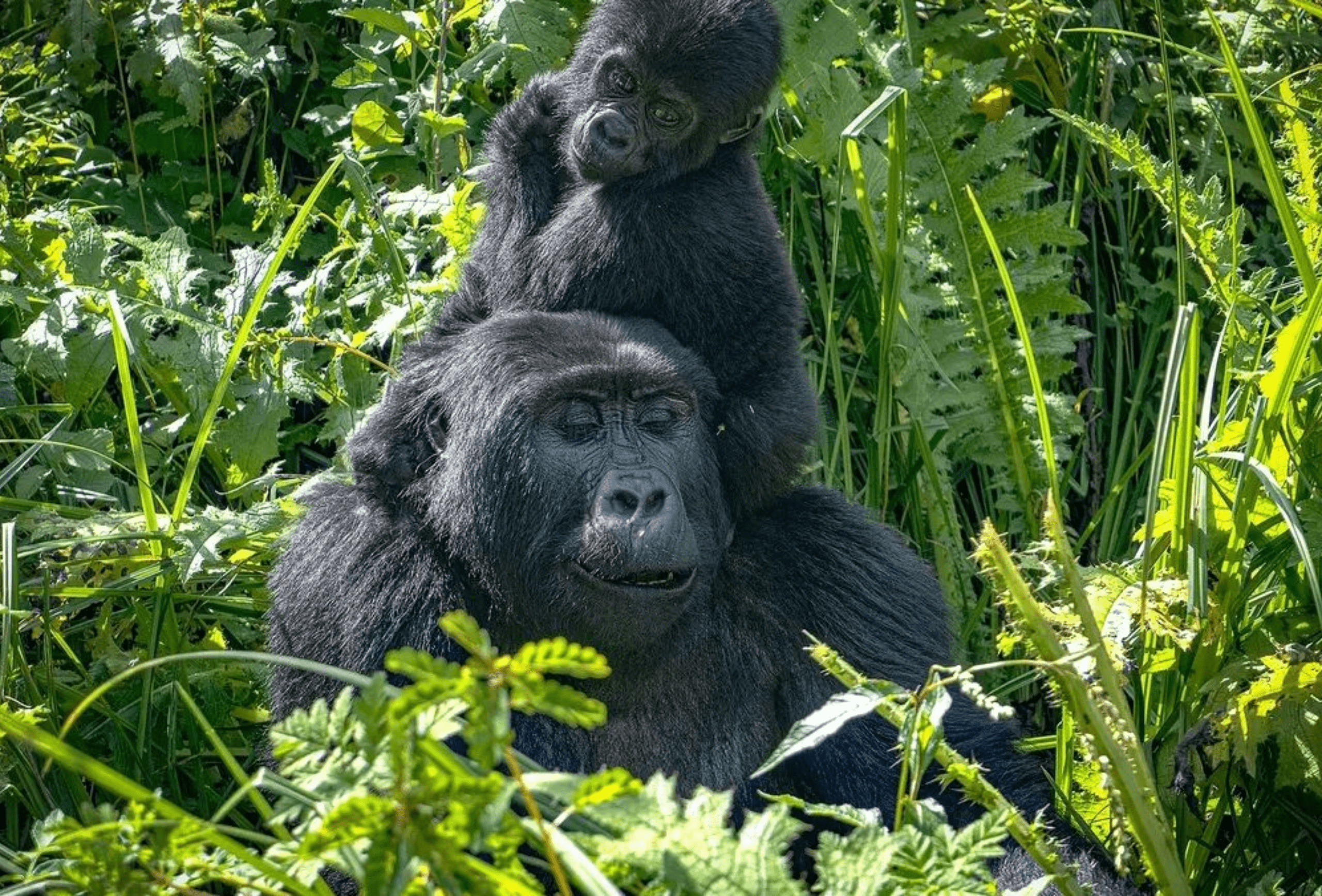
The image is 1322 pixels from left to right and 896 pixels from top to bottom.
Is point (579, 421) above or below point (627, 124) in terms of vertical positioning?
below

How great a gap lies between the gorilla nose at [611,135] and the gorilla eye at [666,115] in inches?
3.2

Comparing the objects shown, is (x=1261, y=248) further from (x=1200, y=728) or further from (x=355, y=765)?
(x=355, y=765)

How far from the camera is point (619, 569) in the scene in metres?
2.88

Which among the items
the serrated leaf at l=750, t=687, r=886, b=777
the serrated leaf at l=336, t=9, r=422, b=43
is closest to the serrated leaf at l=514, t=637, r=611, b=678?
the serrated leaf at l=750, t=687, r=886, b=777

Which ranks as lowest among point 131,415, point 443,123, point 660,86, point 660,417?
point 131,415

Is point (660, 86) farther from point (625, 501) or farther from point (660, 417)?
point (625, 501)

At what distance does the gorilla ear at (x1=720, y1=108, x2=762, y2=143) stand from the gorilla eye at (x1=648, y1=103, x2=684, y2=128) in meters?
0.12

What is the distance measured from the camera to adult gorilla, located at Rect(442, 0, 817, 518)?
3354mm

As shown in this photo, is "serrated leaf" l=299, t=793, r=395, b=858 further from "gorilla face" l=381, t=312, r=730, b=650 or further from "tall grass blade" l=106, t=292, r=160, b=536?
"tall grass blade" l=106, t=292, r=160, b=536

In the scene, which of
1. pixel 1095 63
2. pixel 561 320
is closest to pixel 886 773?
pixel 561 320

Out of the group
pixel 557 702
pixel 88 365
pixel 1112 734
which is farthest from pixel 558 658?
pixel 88 365

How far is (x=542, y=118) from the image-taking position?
3.56m

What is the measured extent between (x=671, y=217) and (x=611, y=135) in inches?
7.3

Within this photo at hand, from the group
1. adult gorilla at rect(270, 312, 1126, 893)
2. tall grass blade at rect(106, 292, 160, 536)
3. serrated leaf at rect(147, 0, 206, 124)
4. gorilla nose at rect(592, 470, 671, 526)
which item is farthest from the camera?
serrated leaf at rect(147, 0, 206, 124)
